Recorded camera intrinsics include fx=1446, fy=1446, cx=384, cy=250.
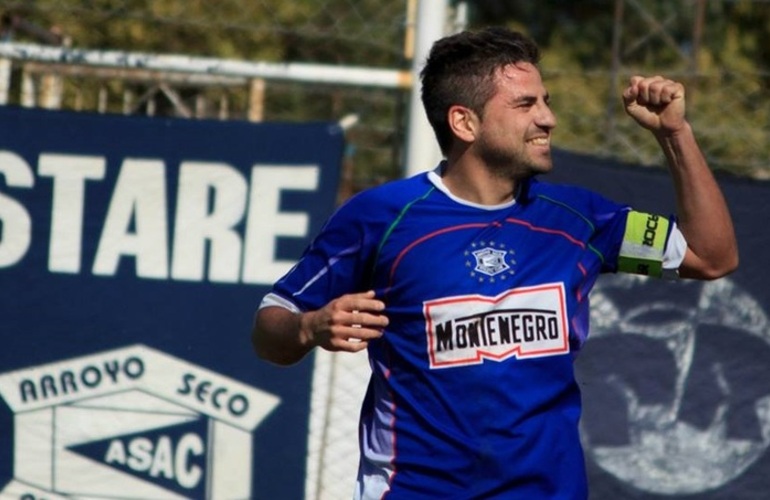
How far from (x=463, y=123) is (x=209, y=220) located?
6.23 ft

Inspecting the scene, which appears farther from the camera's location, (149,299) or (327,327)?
(149,299)

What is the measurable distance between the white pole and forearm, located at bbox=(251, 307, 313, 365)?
187 cm

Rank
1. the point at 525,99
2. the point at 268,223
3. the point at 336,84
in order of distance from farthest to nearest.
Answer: the point at 336,84 → the point at 268,223 → the point at 525,99

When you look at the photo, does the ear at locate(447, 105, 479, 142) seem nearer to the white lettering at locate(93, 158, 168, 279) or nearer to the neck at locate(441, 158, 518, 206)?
the neck at locate(441, 158, 518, 206)

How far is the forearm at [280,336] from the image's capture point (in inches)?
130

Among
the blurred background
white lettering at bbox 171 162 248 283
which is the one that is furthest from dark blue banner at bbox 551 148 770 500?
white lettering at bbox 171 162 248 283

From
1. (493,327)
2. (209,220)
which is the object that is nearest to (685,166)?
(493,327)

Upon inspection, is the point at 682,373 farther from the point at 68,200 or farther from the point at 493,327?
the point at 68,200

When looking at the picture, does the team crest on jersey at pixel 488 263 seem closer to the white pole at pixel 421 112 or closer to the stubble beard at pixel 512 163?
the stubble beard at pixel 512 163

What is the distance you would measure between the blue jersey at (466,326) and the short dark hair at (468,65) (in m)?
0.20

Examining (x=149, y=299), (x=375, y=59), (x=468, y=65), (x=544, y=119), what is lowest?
(x=149, y=299)

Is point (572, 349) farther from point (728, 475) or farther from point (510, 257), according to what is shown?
point (728, 475)

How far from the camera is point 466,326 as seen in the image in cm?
332

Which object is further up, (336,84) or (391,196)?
(336,84)
